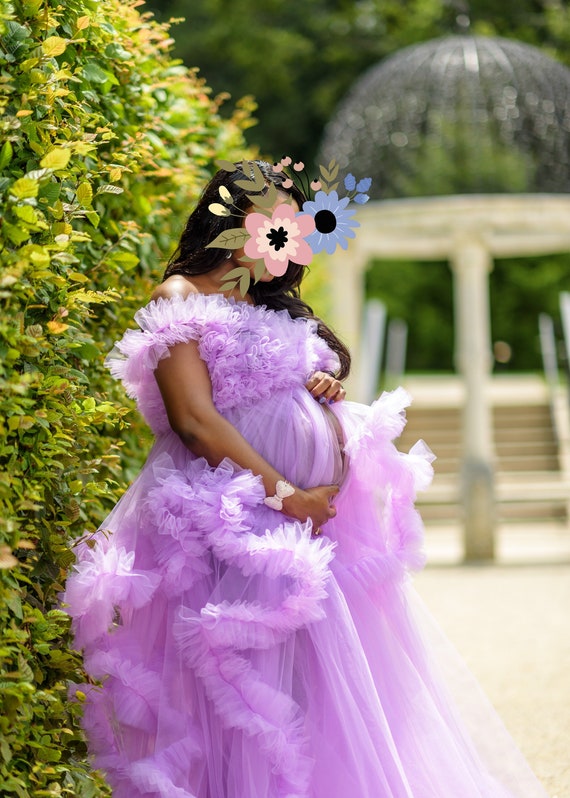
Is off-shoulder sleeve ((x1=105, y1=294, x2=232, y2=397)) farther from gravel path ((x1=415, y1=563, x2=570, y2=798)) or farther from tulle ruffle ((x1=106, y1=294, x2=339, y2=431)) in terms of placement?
gravel path ((x1=415, y1=563, x2=570, y2=798))

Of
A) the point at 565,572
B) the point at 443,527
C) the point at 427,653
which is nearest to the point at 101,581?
the point at 427,653

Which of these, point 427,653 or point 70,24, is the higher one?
point 70,24

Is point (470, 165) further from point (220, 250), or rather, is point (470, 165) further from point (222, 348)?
point (222, 348)

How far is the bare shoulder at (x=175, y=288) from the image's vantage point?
9.39ft

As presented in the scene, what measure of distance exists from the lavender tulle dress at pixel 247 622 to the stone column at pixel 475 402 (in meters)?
7.32

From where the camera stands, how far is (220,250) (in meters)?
2.97

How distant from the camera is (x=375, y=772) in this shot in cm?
271

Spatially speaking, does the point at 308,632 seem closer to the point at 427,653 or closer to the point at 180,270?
the point at 427,653

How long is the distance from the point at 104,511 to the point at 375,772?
47.1 inches

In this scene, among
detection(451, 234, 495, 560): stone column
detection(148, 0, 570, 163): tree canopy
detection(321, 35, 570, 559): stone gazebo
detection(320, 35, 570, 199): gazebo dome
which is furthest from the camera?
detection(148, 0, 570, 163): tree canopy

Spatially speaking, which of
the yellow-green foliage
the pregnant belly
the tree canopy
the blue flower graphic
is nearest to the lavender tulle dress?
the pregnant belly

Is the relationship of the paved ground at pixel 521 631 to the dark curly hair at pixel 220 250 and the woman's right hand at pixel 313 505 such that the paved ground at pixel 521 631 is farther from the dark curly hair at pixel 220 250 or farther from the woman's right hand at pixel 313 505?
the dark curly hair at pixel 220 250

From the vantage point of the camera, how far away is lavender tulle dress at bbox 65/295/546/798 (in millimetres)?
2648

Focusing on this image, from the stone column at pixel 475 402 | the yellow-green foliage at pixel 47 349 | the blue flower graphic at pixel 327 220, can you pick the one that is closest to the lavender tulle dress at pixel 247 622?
the yellow-green foliage at pixel 47 349
